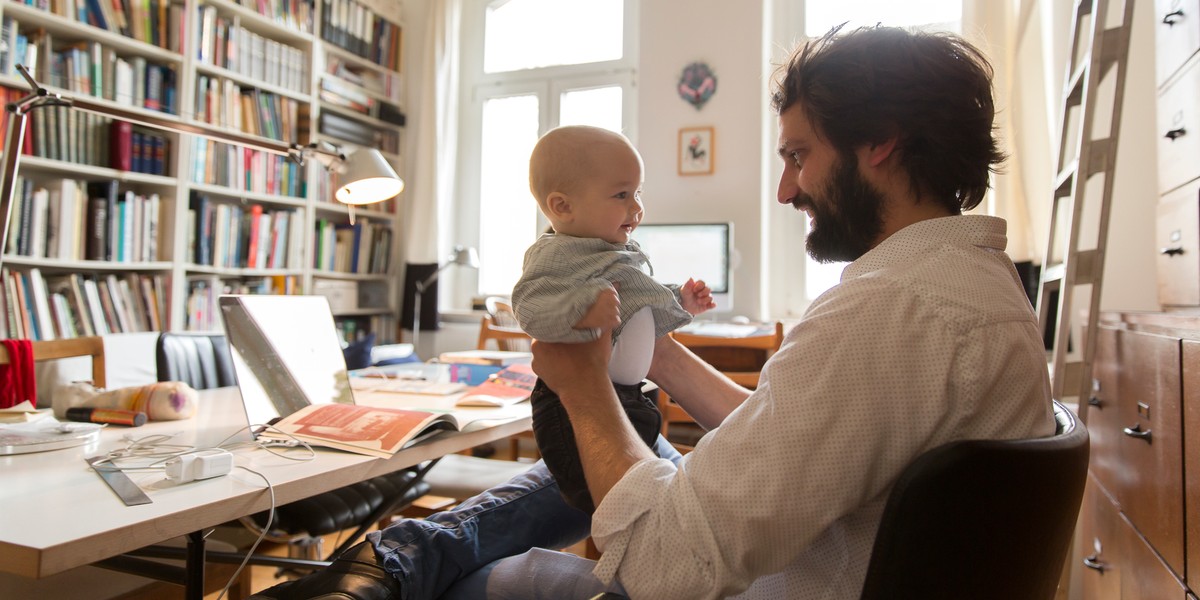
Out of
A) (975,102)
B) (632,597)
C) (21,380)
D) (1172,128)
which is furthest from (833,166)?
(21,380)

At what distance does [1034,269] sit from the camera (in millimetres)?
3182

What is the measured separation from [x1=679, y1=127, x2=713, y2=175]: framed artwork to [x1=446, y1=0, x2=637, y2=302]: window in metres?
0.58

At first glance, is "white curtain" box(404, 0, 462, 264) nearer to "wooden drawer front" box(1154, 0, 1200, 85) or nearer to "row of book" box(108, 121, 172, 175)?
"row of book" box(108, 121, 172, 175)

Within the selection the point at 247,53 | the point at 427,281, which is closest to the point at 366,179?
the point at 247,53

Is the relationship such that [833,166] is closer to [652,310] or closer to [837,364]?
[837,364]

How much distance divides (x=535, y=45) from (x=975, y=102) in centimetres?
441

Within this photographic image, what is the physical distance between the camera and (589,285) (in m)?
1.07

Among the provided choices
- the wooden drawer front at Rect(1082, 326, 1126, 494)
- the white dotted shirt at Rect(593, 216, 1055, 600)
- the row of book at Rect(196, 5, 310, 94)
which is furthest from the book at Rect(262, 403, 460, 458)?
the row of book at Rect(196, 5, 310, 94)

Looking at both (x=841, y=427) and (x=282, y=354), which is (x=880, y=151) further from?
(x=282, y=354)

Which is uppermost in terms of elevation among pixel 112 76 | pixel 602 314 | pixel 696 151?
pixel 112 76

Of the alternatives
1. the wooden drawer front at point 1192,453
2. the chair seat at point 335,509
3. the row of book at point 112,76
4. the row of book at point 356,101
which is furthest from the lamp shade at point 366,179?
the row of book at point 356,101

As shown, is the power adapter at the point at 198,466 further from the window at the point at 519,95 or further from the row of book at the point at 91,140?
the window at the point at 519,95

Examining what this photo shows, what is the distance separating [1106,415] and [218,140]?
6.73ft

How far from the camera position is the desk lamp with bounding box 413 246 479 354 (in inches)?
160
